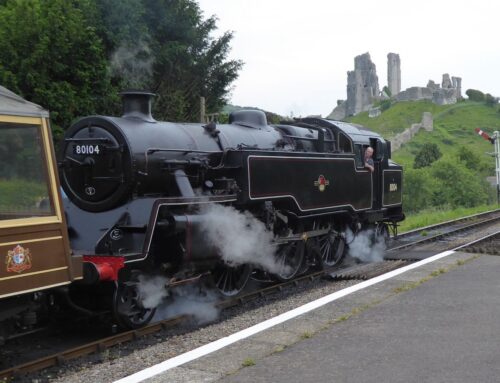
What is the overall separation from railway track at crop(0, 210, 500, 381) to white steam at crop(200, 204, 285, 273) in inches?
19.4

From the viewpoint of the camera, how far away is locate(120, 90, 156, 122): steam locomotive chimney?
723 centimetres

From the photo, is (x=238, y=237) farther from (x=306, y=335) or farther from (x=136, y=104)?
(x=306, y=335)

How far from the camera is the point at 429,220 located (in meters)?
Answer: 20.8

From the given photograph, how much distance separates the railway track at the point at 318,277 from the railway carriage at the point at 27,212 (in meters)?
0.47

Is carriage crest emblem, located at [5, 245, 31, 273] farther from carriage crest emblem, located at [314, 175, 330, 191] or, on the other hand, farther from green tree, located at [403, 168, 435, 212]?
green tree, located at [403, 168, 435, 212]

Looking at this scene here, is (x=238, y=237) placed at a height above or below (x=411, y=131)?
below

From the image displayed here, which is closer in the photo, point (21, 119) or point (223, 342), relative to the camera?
point (21, 119)

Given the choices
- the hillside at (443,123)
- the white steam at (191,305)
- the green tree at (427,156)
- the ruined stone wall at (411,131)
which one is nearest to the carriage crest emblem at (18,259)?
the white steam at (191,305)

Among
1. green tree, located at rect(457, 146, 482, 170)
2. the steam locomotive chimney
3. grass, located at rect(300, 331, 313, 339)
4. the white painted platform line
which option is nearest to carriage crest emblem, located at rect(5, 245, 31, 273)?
the white painted platform line

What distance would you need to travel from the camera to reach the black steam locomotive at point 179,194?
639 cm

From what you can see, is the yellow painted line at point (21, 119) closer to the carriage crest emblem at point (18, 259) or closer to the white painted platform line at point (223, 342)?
the carriage crest emblem at point (18, 259)

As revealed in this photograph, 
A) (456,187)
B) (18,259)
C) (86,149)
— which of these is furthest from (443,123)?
(18,259)

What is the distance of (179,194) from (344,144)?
15.4ft

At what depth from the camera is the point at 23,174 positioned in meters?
4.71
